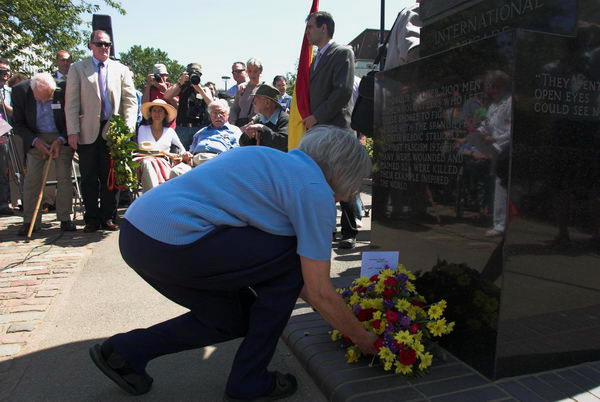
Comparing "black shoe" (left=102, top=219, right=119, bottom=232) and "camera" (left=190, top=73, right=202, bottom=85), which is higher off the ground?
"camera" (left=190, top=73, right=202, bottom=85)

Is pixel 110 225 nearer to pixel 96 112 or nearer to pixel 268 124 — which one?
pixel 96 112

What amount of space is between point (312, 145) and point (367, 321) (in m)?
1.00

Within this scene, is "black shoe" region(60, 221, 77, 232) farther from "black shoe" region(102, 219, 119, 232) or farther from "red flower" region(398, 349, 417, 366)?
"red flower" region(398, 349, 417, 366)

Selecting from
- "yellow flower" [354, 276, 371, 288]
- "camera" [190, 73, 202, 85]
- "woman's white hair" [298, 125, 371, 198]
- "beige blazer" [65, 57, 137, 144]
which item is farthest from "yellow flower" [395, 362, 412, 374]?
"camera" [190, 73, 202, 85]

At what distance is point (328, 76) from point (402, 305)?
9.52 feet

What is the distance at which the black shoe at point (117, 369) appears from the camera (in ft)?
7.26

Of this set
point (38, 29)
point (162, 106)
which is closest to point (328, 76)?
point (162, 106)

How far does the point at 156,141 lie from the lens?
21.7 feet

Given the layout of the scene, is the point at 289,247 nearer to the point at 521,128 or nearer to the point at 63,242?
the point at 521,128

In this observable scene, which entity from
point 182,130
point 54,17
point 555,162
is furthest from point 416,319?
point 54,17

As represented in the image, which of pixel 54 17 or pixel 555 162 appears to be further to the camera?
pixel 54 17

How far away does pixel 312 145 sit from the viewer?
2055mm

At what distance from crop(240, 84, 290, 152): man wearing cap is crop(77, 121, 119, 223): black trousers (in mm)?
2058

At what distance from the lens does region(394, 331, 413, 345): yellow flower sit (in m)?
2.27
